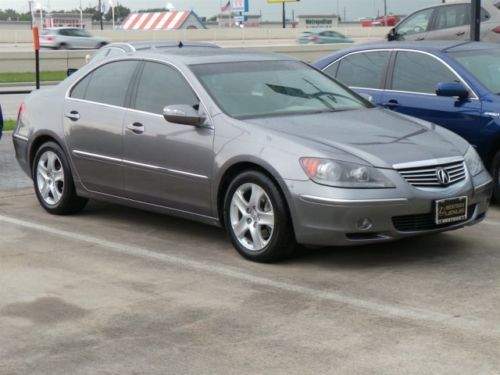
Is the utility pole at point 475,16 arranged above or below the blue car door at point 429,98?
above

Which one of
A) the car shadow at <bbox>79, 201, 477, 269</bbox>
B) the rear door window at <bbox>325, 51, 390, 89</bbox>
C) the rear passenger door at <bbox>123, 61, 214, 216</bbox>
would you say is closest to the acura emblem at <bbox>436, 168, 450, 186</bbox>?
the car shadow at <bbox>79, 201, 477, 269</bbox>

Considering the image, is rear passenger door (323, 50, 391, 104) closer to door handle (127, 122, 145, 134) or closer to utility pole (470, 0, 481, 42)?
door handle (127, 122, 145, 134)

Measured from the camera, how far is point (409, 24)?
1859cm

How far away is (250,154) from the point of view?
6.59 m

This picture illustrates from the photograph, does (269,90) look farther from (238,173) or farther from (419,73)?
(419,73)

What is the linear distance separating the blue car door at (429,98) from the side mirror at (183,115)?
286 cm

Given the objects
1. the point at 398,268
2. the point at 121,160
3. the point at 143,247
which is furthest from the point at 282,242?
the point at 121,160

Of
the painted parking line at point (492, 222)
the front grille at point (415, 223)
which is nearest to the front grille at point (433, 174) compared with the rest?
the front grille at point (415, 223)

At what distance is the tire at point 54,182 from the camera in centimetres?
833

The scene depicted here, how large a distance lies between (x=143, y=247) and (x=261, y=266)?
113cm

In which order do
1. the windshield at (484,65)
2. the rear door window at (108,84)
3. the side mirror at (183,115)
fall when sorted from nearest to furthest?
1. the side mirror at (183,115)
2. the rear door window at (108,84)
3. the windshield at (484,65)

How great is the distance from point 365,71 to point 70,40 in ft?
134

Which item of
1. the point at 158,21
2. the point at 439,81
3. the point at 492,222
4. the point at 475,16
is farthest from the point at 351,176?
the point at 158,21

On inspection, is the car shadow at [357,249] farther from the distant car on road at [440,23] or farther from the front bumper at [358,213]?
the distant car on road at [440,23]
